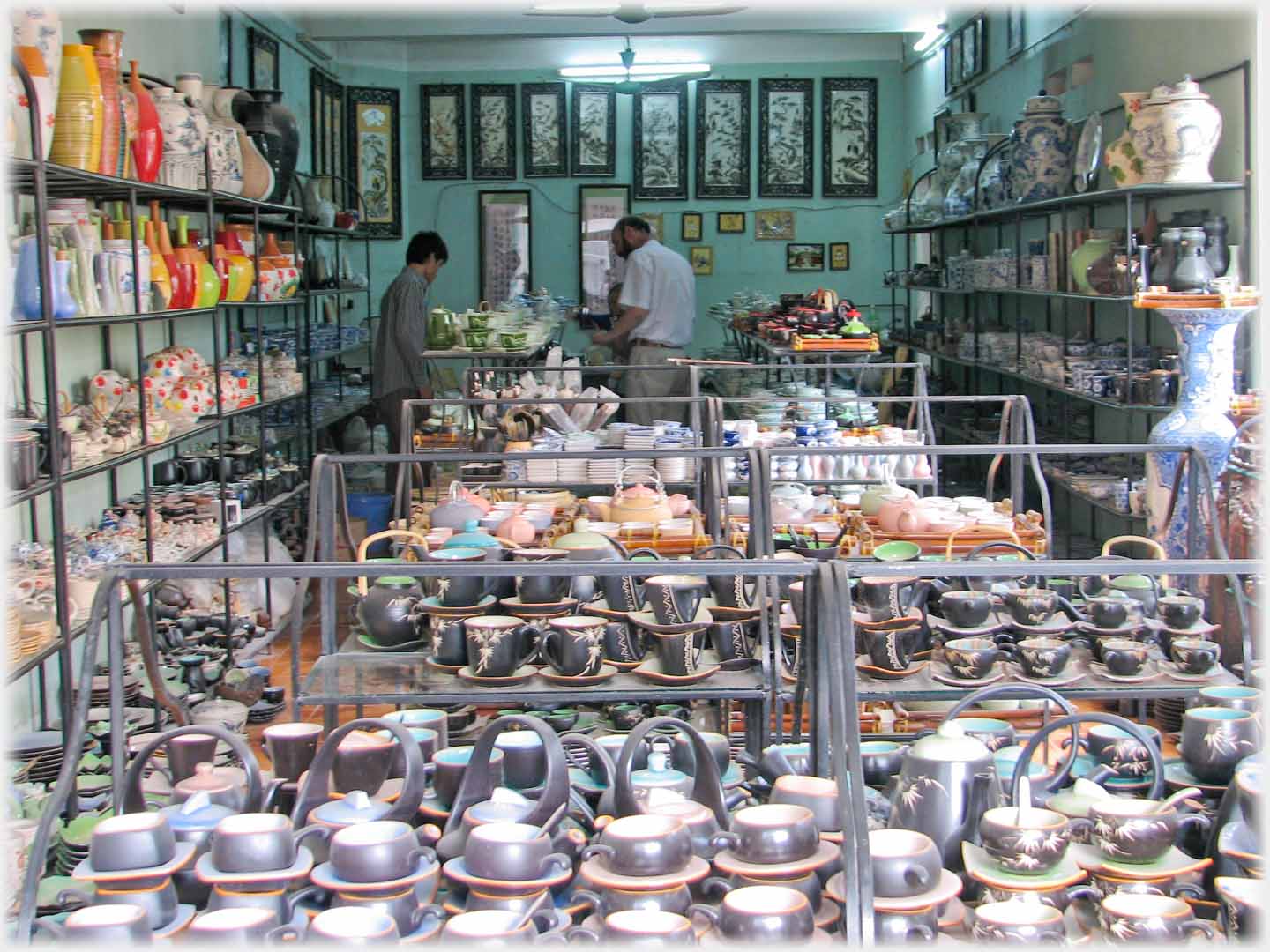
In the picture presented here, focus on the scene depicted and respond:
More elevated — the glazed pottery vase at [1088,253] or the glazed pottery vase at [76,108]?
the glazed pottery vase at [76,108]

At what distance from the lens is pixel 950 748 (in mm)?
1784

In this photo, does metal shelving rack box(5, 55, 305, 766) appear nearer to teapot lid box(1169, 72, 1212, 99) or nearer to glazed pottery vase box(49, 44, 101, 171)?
glazed pottery vase box(49, 44, 101, 171)

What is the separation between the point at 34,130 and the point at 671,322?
4514 millimetres

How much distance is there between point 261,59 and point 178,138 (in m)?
3.39

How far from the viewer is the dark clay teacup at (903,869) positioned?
5.22 ft

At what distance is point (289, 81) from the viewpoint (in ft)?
29.5

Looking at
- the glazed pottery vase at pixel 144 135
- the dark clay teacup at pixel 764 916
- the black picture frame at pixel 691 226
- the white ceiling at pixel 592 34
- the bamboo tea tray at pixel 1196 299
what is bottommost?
the dark clay teacup at pixel 764 916

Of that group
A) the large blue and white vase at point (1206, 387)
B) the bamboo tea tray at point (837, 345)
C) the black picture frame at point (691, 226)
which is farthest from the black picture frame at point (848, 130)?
the large blue and white vase at point (1206, 387)

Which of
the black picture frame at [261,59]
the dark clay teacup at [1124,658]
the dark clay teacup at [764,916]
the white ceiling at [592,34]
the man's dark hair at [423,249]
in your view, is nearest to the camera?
the dark clay teacup at [764,916]

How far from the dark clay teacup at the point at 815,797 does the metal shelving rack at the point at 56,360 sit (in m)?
1.79

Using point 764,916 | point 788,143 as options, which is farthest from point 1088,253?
point 788,143

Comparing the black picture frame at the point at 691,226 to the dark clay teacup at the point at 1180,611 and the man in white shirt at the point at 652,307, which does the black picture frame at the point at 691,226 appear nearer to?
the man in white shirt at the point at 652,307

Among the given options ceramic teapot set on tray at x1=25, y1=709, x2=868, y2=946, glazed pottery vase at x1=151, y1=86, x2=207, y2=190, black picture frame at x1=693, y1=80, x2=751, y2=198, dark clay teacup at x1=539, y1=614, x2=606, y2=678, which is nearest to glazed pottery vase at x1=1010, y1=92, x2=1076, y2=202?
glazed pottery vase at x1=151, y1=86, x2=207, y2=190

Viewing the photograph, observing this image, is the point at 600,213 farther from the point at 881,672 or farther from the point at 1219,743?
the point at 1219,743
